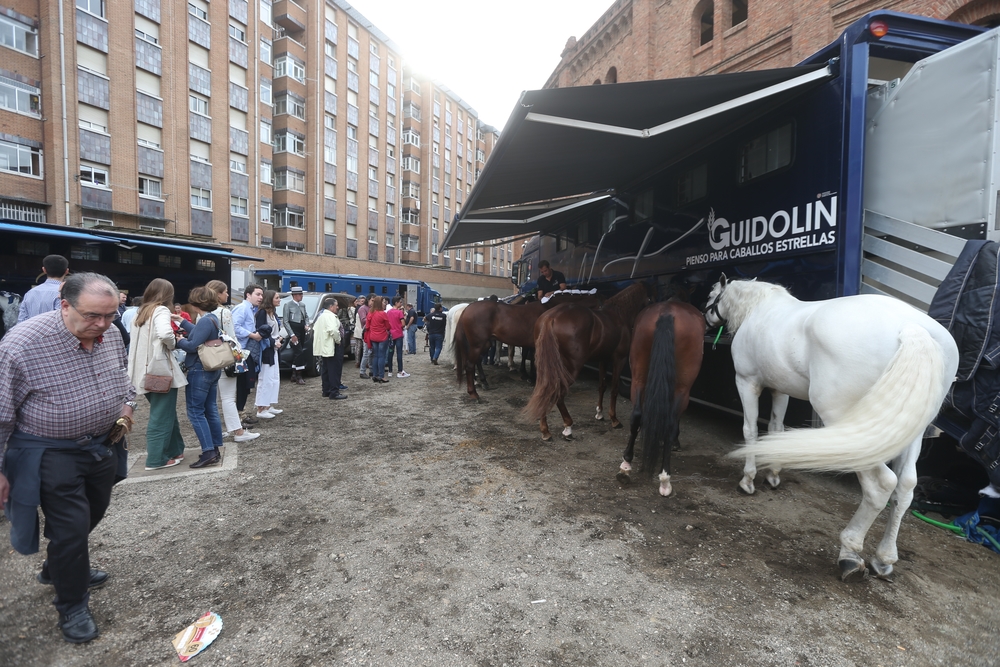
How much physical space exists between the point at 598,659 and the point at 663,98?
4504 millimetres

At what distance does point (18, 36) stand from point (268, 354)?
Result: 25521mm

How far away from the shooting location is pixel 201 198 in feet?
84.1

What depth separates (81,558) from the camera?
2.29m

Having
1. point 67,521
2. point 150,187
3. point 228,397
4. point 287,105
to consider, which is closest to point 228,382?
point 228,397

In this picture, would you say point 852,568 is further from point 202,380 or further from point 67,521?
point 202,380

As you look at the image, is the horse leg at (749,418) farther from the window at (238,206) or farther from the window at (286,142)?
the window at (286,142)

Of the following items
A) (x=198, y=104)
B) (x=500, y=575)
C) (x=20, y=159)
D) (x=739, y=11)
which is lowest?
(x=500, y=575)

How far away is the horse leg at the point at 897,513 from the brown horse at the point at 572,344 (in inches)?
120

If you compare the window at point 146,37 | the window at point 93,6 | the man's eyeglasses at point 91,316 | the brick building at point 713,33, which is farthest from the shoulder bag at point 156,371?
the window at point 146,37

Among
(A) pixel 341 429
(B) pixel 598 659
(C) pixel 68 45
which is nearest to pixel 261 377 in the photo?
(A) pixel 341 429

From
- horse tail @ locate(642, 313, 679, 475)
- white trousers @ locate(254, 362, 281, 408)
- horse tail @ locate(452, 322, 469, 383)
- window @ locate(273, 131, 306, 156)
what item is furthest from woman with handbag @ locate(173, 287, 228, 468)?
window @ locate(273, 131, 306, 156)

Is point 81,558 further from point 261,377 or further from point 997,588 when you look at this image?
point 997,588

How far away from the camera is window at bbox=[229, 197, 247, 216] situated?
88.8 feet

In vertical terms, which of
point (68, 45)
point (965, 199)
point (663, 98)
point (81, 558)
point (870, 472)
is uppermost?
point (68, 45)
